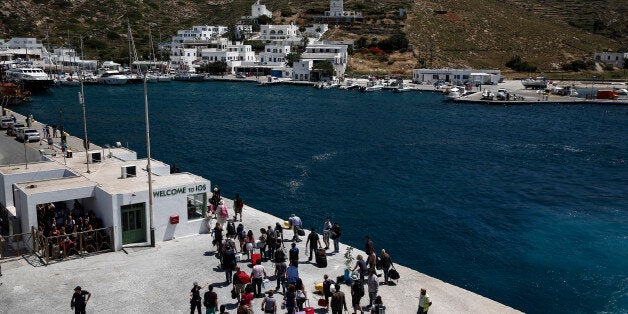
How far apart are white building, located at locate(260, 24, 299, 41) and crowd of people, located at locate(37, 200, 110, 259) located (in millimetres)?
150790

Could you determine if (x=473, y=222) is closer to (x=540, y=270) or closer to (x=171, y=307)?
(x=540, y=270)

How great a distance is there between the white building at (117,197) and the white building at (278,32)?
147016 millimetres

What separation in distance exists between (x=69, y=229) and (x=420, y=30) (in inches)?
5992

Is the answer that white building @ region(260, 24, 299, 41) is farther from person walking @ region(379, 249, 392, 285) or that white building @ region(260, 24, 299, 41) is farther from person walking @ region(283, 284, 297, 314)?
person walking @ region(283, 284, 297, 314)

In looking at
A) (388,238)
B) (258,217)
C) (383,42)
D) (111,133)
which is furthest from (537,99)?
(258,217)

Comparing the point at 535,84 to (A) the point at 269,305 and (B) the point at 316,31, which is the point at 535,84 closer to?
(B) the point at 316,31

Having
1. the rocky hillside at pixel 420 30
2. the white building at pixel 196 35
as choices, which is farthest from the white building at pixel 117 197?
the white building at pixel 196 35

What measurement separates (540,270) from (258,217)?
48.0 feet

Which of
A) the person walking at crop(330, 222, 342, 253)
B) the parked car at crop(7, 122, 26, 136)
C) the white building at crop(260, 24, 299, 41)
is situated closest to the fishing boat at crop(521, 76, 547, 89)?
the white building at crop(260, 24, 299, 41)

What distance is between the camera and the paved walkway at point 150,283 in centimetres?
1914

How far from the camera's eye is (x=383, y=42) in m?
157

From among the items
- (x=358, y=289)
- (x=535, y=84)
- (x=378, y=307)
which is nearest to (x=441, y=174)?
(x=358, y=289)

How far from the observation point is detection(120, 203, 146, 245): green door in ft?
78.4

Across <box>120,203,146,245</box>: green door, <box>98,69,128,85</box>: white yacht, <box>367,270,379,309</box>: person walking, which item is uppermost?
<box>98,69,128,85</box>: white yacht
